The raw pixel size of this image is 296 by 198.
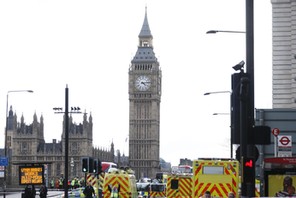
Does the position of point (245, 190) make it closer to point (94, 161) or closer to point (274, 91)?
point (94, 161)

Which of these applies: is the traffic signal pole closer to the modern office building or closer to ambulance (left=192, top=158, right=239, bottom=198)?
ambulance (left=192, top=158, right=239, bottom=198)

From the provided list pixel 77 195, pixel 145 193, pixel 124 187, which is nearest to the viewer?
pixel 124 187

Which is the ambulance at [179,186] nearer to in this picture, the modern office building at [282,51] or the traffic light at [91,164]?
the traffic light at [91,164]

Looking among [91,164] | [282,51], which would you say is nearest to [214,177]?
[91,164]

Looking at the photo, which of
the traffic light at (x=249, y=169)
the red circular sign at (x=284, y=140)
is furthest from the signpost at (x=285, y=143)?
the traffic light at (x=249, y=169)

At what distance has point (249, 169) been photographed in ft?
47.6

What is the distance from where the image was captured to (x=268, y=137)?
49.0ft

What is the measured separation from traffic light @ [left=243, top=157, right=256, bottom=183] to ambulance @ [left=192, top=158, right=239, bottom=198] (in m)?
11.1

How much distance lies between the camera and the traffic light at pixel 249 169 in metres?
14.5

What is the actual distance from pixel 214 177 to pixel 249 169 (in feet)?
36.9

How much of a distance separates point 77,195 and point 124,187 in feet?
48.7

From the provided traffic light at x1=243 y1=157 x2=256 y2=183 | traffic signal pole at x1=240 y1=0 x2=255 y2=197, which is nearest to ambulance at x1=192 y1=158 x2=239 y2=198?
traffic signal pole at x1=240 y1=0 x2=255 y2=197

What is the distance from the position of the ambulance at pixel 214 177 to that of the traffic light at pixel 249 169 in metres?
11.1

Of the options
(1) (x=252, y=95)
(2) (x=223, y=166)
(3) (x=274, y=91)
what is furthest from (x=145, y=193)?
(1) (x=252, y=95)
